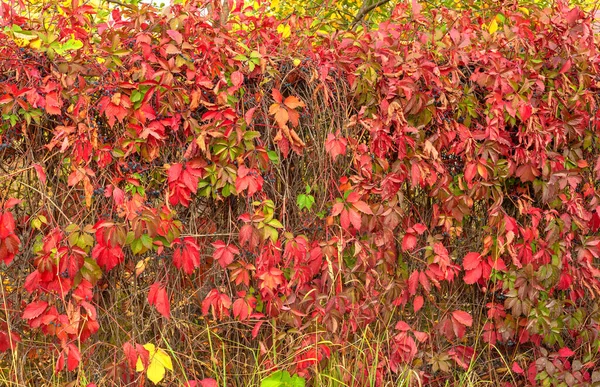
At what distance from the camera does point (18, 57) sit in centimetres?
283

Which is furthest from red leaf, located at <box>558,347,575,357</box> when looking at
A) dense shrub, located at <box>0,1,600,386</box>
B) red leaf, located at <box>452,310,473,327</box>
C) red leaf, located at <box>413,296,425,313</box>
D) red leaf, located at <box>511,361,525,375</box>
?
red leaf, located at <box>413,296,425,313</box>

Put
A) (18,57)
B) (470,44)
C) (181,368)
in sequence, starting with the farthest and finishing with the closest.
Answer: (470,44) → (181,368) → (18,57)

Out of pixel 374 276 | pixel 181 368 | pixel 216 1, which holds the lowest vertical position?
pixel 181 368

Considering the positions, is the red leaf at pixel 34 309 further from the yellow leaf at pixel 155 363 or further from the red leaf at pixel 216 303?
the red leaf at pixel 216 303

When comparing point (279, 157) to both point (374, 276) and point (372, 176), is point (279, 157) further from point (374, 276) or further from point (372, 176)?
point (374, 276)

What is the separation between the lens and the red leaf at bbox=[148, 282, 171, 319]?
2.90 metres

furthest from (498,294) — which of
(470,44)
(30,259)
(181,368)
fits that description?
(30,259)

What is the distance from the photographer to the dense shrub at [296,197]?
113 inches

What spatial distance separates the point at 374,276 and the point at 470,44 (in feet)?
3.87

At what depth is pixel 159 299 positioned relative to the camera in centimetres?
291

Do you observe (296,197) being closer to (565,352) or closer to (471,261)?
(471,261)

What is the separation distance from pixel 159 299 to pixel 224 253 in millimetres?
324

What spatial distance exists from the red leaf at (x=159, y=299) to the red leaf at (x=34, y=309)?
43 centimetres

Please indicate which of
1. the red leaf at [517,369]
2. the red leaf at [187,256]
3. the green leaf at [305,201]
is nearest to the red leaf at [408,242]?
the green leaf at [305,201]
